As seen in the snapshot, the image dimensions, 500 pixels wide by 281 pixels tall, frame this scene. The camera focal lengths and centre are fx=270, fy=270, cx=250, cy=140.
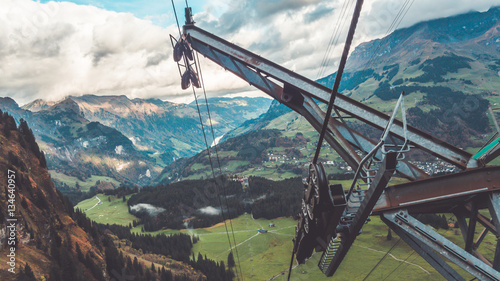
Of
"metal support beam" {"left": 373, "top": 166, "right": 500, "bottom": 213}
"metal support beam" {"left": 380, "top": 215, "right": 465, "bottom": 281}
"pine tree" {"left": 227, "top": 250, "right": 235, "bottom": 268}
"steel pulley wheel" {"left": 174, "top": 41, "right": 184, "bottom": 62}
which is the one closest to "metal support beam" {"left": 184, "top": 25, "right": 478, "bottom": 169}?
"metal support beam" {"left": 373, "top": 166, "right": 500, "bottom": 213}

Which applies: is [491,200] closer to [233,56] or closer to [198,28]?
[233,56]

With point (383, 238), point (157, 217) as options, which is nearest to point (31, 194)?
point (383, 238)

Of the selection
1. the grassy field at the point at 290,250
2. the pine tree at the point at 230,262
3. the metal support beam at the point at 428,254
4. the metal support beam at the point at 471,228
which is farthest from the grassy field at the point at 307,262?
the metal support beam at the point at 428,254

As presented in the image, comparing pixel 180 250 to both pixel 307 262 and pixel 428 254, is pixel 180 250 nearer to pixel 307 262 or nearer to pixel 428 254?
pixel 307 262

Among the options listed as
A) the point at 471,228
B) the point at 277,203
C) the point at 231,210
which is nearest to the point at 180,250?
the point at 231,210

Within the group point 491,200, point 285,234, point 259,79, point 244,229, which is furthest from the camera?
point 244,229

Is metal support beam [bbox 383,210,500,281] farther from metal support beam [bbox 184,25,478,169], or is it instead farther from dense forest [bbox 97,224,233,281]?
dense forest [bbox 97,224,233,281]
